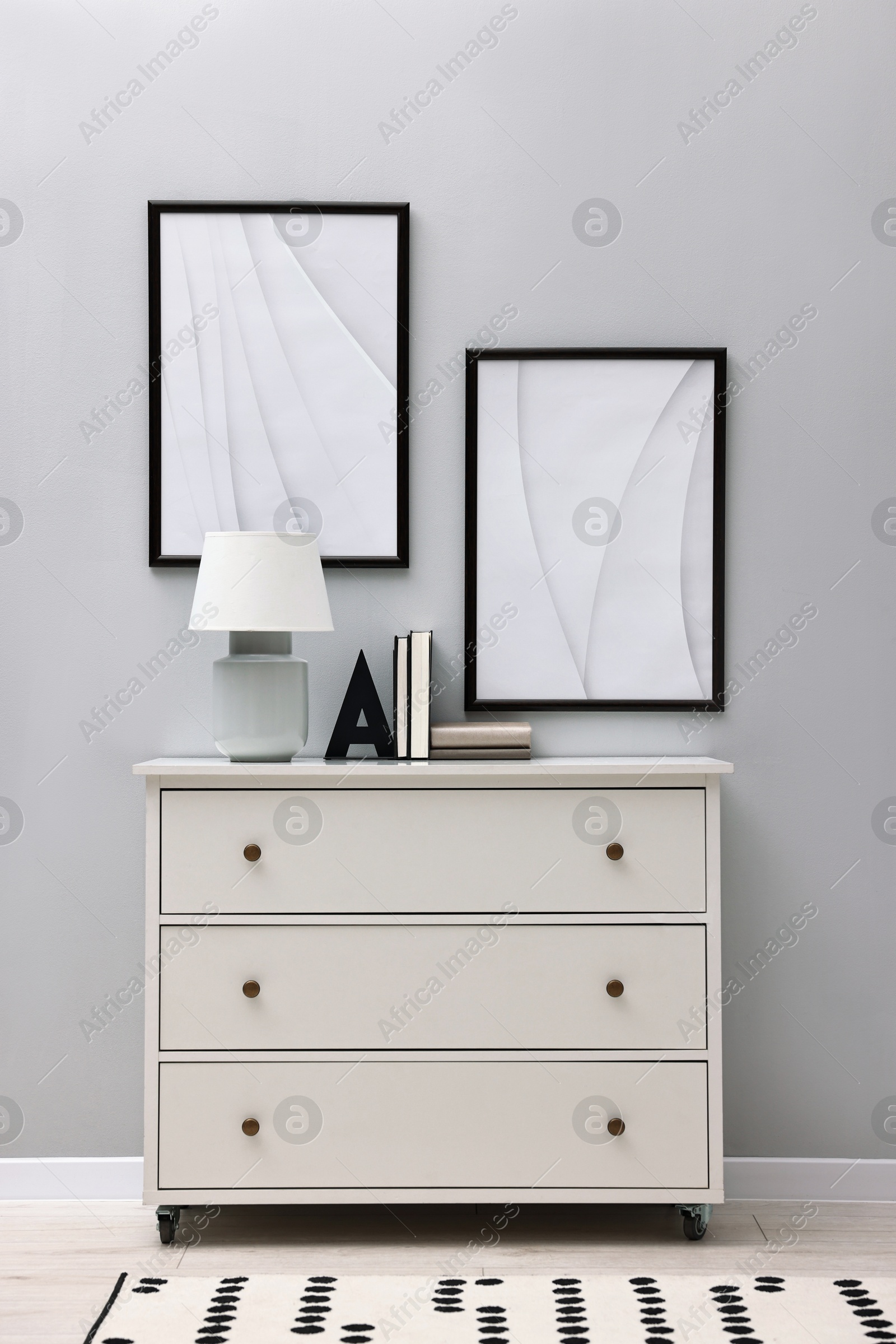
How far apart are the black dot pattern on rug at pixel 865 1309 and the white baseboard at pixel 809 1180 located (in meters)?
0.39

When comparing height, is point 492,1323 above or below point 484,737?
below

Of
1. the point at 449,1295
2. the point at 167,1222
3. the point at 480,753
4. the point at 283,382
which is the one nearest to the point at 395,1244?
the point at 449,1295

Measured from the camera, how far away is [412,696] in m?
2.34

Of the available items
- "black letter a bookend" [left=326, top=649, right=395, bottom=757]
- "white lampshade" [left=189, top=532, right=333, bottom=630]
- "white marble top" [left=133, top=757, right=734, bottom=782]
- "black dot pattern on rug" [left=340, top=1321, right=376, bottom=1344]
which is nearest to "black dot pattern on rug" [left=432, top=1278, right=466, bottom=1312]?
"black dot pattern on rug" [left=340, top=1321, right=376, bottom=1344]

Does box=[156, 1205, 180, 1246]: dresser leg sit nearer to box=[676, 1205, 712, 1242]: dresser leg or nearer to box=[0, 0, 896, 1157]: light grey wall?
box=[0, 0, 896, 1157]: light grey wall

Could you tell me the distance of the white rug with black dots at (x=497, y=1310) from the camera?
184 centimetres

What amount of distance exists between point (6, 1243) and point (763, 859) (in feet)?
6.01

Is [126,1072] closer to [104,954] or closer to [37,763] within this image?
[104,954]

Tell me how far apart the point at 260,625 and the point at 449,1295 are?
1.31 meters

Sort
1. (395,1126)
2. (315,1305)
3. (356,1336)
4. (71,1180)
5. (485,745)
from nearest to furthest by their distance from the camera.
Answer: (356,1336), (315,1305), (395,1126), (485,745), (71,1180)

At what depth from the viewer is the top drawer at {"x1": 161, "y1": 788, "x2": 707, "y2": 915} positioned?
6.99ft

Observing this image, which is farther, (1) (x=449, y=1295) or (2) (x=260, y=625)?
(2) (x=260, y=625)

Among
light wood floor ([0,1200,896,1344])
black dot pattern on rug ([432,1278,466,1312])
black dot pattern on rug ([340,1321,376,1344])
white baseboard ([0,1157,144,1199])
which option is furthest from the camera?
white baseboard ([0,1157,144,1199])

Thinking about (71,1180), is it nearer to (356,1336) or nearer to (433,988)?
(356,1336)
